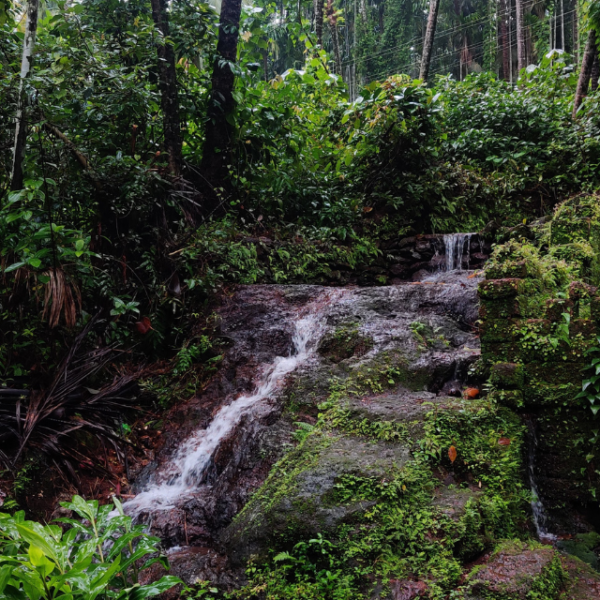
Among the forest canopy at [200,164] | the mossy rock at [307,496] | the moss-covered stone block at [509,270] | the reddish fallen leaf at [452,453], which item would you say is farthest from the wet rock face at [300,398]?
the moss-covered stone block at [509,270]

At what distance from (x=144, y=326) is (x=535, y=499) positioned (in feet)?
14.0

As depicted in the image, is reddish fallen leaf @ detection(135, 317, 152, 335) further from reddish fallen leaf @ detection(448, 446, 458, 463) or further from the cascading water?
reddish fallen leaf @ detection(448, 446, 458, 463)

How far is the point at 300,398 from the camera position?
4.32 metres

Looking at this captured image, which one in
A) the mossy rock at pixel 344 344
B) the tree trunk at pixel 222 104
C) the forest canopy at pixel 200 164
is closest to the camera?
the forest canopy at pixel 200 164

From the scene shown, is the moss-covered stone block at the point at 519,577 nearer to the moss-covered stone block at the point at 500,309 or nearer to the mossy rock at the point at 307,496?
the mossy rock at the point at 307,496

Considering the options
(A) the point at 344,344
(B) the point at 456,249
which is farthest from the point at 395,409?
(B) the point at 456,249

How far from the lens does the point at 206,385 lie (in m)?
5.08

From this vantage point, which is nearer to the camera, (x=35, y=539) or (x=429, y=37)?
(x=35, y=539)

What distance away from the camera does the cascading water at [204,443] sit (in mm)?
3873

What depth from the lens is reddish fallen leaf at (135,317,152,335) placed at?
5344 millimetres

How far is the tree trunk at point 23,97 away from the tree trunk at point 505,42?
24.4 m

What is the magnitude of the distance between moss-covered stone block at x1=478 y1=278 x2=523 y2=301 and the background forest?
9.76ft

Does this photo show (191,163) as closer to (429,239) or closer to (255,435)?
(429,239)

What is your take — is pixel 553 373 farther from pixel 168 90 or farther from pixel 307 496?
pixel 168 90
